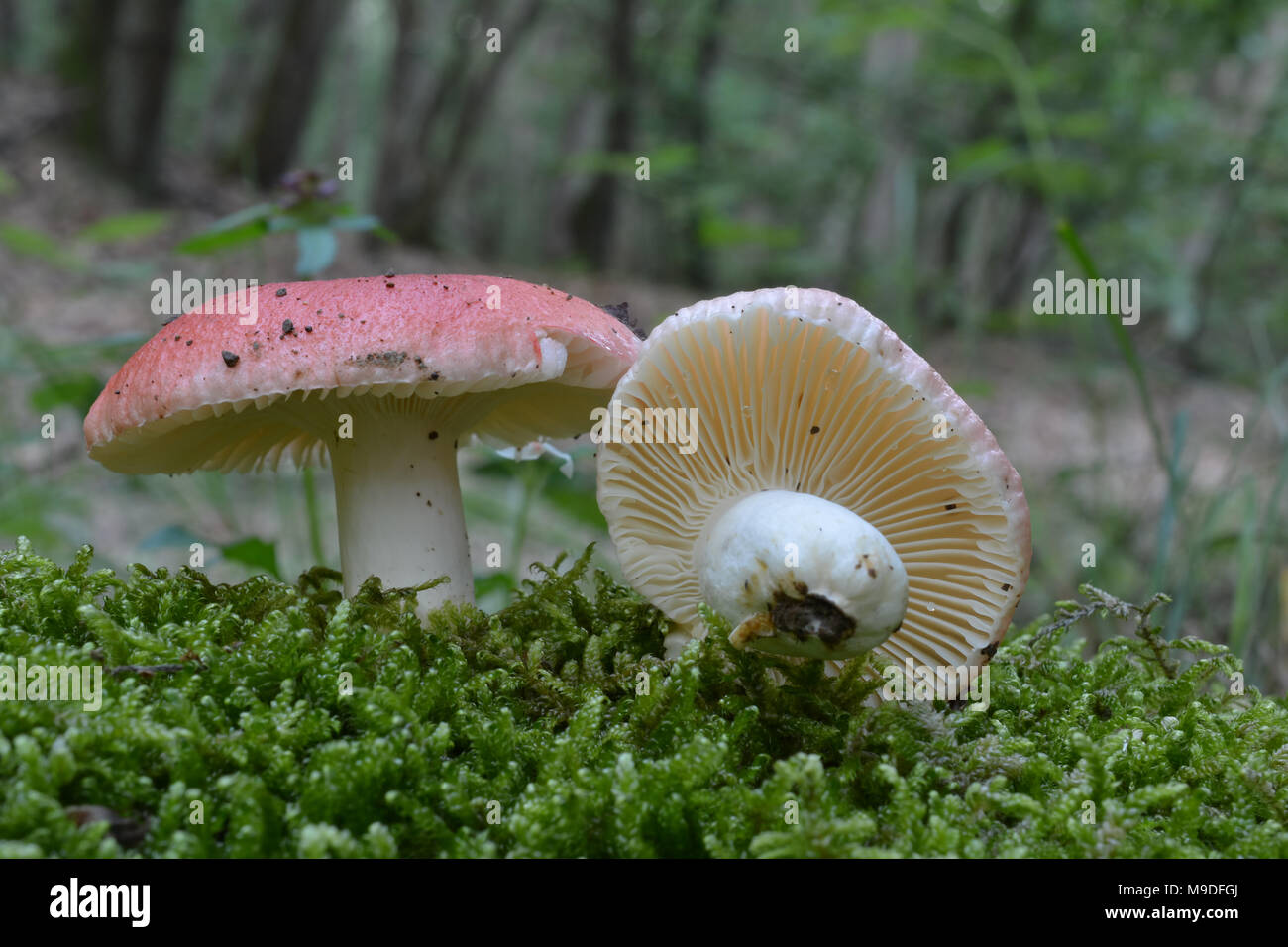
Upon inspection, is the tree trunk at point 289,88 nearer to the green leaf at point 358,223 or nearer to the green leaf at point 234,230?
the green leaf at point 234,230

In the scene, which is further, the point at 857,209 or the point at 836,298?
the point at 857,209

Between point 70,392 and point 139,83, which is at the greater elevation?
point 139,83

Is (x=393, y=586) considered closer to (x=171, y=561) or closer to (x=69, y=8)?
(x=171, y=561)

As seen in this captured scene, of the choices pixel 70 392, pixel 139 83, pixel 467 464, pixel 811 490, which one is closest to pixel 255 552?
pixel 70 392

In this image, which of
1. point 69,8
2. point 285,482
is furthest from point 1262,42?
point 69,8

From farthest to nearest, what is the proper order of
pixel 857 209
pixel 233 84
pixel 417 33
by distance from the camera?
pixel 233 84, pixel 857 209, pixel 417 33

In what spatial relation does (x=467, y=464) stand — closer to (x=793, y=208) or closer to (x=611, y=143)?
(x=611, y=143)

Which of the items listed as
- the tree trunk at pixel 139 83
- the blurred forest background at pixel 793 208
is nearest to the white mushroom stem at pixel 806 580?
the blurred forest background at pixel 793 208
